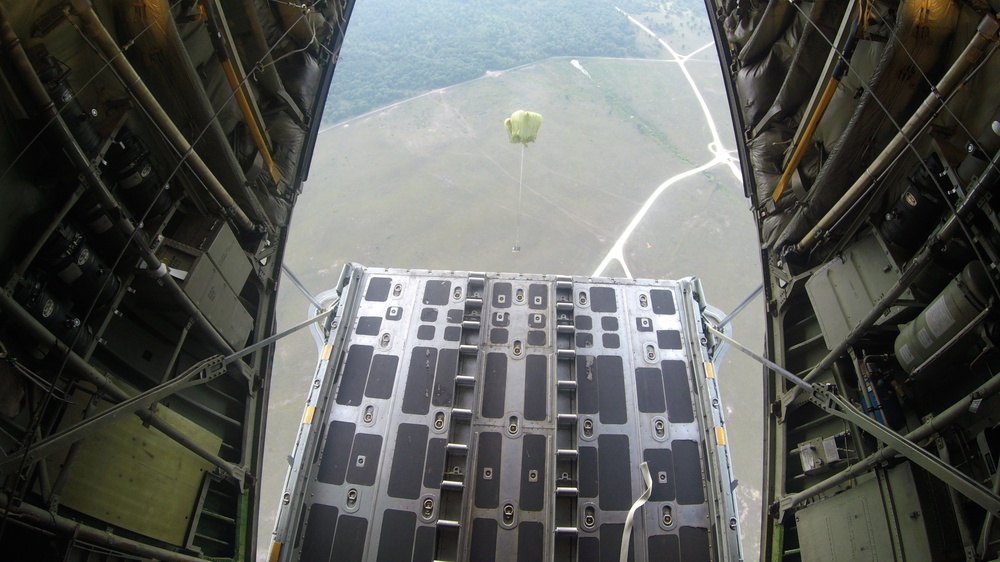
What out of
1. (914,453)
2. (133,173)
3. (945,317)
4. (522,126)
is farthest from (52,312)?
(522,126)

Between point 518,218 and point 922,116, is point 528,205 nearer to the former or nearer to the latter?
point 518,218

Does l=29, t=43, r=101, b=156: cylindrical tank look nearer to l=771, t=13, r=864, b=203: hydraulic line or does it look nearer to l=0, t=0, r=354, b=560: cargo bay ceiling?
l=0, t=0, r=354, b=560: cargo bay ceiling

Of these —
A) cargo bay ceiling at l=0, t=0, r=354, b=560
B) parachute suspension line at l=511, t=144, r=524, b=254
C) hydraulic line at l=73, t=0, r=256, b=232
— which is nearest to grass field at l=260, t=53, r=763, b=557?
parachute suspension line at l=511, t=144, r=524, b=254

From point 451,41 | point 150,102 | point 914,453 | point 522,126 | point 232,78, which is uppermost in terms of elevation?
point 451,41

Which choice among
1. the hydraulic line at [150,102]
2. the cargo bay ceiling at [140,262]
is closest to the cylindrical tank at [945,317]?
the cargo bay ceiling at [140,262]

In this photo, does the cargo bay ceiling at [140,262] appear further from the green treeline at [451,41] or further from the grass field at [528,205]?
the green treeline at [451,41]
